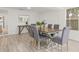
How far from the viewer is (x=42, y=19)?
11.7 ft

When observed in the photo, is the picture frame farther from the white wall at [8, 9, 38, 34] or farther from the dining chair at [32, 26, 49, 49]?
the dining chair at [32, 26, 49, 49]

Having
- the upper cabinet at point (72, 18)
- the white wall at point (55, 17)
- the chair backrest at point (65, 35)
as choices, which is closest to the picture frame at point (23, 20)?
the white wall at point (55, 17)

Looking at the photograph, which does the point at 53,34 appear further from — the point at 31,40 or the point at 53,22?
the point at 31,40

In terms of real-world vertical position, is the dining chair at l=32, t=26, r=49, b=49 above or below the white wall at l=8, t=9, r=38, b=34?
below

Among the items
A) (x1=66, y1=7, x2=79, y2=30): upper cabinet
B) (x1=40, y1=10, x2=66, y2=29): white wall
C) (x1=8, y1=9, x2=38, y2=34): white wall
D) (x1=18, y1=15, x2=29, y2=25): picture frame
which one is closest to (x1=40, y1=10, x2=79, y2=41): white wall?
(x1=40, y1=10, x2=66, y2=29): white wall

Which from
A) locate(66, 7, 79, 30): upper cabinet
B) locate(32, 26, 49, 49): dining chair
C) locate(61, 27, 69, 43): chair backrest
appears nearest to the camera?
locate(61, 27, 69, 43): chair backrest

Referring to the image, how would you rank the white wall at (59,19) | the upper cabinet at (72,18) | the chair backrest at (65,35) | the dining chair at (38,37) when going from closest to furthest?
the chair backrest at (65,35)
the white wall at (59,19)
the upper cabinet at (72,18)
the dining chair at (38,37)

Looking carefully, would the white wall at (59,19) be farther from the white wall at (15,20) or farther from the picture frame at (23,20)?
the picture frame at (23,20)

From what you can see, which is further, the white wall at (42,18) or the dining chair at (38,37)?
the dining chair at (38,37)

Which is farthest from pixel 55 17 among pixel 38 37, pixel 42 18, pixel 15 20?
pixel 15 20

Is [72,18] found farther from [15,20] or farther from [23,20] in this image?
[15,20]

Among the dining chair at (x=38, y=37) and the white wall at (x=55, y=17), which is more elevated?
the white wall at (x=55, y=17)
